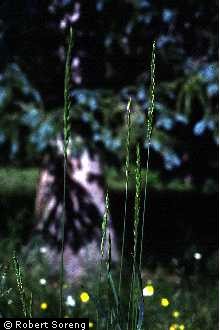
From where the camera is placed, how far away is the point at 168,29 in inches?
213

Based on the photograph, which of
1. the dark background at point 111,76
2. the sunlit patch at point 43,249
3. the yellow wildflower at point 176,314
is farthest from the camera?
the sunlit patch at point 43,249

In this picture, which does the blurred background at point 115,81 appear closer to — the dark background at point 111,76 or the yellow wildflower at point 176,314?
the dark background at point 111,76

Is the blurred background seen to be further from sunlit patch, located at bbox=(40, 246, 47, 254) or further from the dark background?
sunlit patch, located at bbox=(40, 246, 47, 254)

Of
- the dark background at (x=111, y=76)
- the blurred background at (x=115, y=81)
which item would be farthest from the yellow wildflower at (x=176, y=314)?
the dark background at (x=111, y=76)

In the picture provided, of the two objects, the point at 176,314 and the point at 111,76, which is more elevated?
the point at 111,76

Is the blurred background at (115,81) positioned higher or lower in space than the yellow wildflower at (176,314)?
higher

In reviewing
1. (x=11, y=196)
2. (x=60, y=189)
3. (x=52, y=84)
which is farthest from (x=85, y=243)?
(x=11, y=196)

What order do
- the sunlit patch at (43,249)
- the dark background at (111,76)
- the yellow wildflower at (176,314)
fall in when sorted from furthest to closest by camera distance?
the sunlit patch at (43,249) < the dark background at (111,76) < the yellow wildflower at (176,314)

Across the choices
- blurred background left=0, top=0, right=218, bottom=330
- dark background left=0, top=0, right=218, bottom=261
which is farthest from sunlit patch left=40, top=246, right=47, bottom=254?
dark background left=0, top=0, right=218, bottom=261

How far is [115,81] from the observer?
5.63m

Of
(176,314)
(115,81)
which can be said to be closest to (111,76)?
(115,81)

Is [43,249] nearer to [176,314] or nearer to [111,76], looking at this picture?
[111,76]

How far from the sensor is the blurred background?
4801 mm

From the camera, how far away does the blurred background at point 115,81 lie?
4801 millimetres
